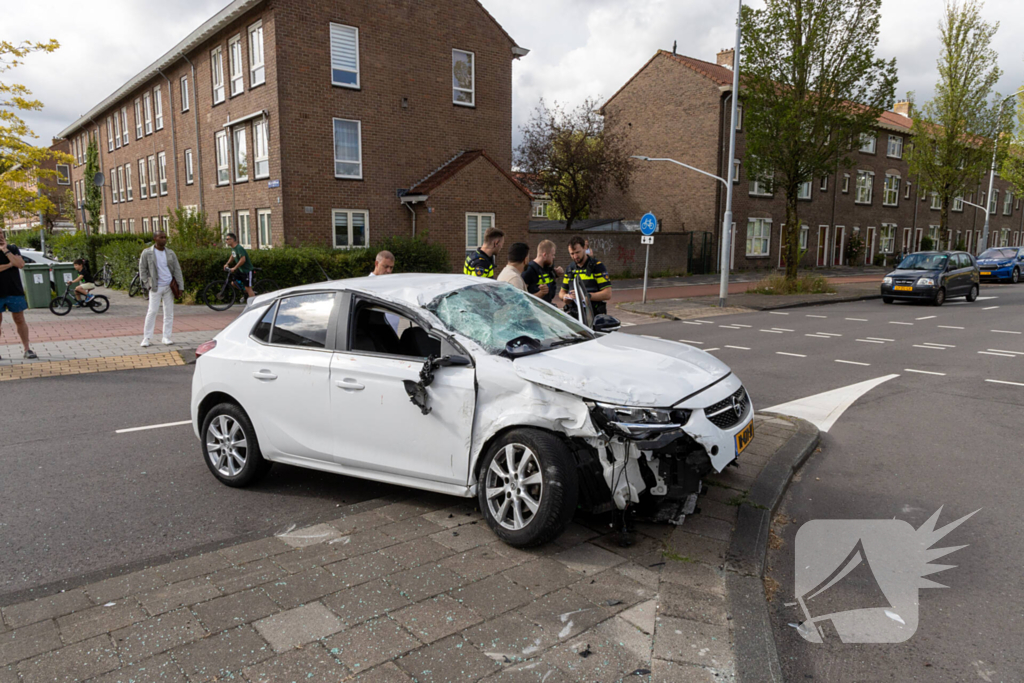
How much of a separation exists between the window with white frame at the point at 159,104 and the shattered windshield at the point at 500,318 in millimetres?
31082

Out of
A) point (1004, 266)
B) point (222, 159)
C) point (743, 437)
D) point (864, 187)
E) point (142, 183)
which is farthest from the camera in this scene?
point (864, 187)

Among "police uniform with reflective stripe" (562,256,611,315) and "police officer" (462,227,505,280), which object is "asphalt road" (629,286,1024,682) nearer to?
"police uniform with reflective stripe" (562,256,611,315)

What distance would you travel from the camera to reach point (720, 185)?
33.0m

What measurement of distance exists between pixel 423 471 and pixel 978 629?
2.93 metres

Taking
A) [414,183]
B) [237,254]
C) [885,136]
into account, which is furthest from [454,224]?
[885,136]

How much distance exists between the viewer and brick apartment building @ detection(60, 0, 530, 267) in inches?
834

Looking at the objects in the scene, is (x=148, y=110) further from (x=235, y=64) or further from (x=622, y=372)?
(x=622, y=372)

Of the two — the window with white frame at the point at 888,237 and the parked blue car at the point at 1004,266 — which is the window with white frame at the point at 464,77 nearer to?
the parked blue car at the point at 1004,266

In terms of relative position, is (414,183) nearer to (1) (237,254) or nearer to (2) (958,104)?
(1) (237,254)

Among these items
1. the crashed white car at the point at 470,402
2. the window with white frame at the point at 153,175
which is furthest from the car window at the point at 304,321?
the window with white frame at the point at 153,175

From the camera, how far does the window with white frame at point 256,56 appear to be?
70.7 ft

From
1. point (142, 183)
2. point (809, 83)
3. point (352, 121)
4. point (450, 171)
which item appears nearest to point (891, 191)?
point (809, 83)

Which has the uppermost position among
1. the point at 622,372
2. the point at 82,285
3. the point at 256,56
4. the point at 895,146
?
the point at 895,146

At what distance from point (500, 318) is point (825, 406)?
15.8 feet
